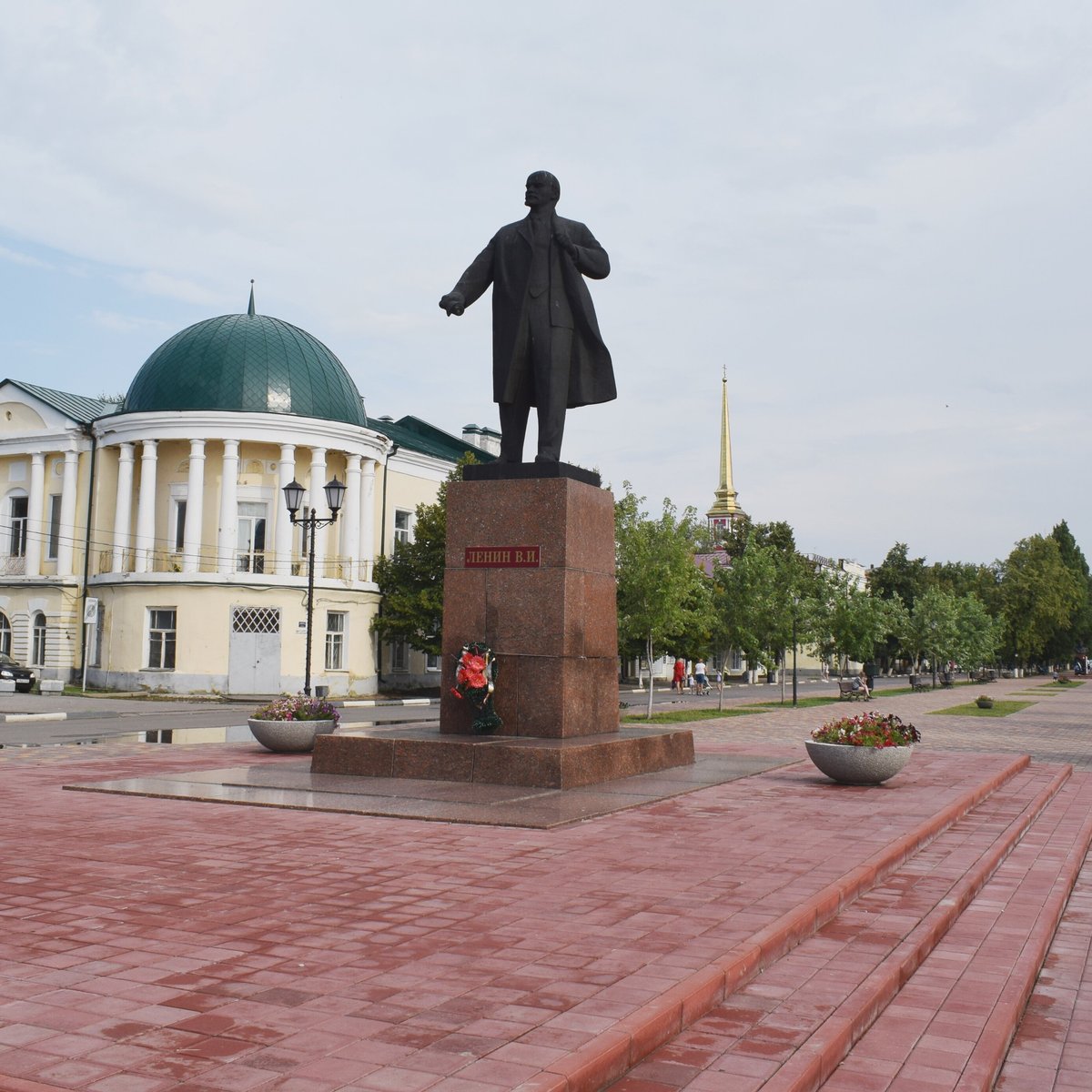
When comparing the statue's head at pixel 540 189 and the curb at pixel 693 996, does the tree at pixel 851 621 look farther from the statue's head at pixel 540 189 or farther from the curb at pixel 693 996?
the curb at pixel 693 996

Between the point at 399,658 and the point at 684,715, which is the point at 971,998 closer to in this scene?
the point at 684,715

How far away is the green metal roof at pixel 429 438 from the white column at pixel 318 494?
342 inches

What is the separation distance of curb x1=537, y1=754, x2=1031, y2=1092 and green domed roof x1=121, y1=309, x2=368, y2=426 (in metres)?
36.2

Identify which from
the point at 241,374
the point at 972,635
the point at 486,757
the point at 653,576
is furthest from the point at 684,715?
the point at 972,635

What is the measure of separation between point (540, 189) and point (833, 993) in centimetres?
909

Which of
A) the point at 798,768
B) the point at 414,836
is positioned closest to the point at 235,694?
the point at 798,768

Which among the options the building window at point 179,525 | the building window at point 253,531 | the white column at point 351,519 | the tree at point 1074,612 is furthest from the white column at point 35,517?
the tree at point 1074,612

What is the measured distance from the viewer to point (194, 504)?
131 ft

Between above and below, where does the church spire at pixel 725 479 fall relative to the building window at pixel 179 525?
above

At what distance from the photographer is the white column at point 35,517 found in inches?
A: 1695

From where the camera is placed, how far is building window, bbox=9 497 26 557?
44.3 m

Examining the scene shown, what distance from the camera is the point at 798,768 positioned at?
13.3 m

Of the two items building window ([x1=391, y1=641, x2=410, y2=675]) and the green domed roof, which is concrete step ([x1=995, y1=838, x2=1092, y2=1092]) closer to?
the green domed roof

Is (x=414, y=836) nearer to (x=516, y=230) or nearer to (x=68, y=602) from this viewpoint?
(x=516, y=230)
